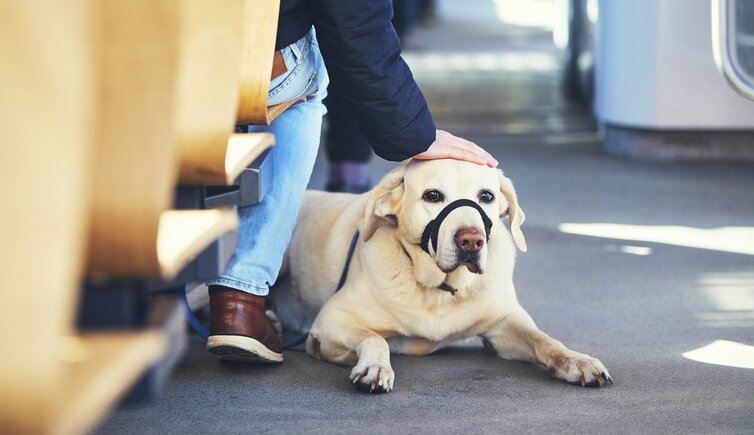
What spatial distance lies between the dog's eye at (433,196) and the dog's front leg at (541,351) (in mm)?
432

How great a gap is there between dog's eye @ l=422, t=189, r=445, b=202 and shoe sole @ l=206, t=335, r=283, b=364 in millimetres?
608

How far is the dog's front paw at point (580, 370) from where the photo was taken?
8.75ft

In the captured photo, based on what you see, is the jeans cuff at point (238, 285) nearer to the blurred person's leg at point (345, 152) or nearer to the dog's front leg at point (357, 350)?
the dog's front leg at point (357, 350)

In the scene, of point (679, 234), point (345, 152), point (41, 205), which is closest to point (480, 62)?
point (345, 152)

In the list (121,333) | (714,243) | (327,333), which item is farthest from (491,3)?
(121,333)

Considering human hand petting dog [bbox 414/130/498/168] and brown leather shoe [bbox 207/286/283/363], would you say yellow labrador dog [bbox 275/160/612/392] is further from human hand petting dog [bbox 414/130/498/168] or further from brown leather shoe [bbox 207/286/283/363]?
brown leather shoe [bbox 207/286/283/363]

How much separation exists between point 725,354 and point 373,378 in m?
1.04

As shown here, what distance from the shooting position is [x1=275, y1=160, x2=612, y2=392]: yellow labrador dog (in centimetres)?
273

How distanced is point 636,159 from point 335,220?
4.16 meters

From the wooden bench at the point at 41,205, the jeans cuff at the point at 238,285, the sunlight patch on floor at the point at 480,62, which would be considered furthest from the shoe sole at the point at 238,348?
the sunlight patch on floor at the point at 480,62

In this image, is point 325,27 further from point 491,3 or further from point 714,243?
point 491,3

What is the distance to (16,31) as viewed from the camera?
3.47 ft

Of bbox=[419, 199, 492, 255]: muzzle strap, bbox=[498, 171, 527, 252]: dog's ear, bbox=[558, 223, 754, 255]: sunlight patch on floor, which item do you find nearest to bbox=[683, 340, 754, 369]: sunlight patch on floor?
bbox=[498, 171, 527, 252]: dog's ear

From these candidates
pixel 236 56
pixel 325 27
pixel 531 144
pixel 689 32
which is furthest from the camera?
pixel 531 144
